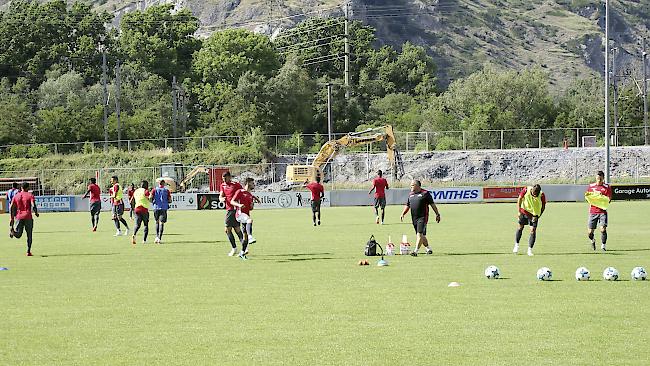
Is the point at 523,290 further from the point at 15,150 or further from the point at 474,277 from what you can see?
the point at 15,150

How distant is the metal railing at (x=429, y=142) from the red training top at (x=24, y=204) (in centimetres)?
5050

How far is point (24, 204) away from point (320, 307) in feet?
40.7

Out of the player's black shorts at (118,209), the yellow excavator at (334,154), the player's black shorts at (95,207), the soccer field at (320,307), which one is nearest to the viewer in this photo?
the soccer field at (320,307)

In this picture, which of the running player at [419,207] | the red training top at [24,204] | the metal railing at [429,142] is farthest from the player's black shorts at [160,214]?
the metal railing at [429,142]

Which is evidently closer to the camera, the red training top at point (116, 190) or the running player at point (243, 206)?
the running player at point (243, 206)

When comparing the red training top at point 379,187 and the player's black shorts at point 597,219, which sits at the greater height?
the red training top at point 379,187

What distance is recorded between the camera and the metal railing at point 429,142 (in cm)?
7538

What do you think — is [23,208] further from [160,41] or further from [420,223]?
[160,41]

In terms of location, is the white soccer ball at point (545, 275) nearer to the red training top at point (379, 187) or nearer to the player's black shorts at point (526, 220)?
the player's black shorts at point (526, 220)

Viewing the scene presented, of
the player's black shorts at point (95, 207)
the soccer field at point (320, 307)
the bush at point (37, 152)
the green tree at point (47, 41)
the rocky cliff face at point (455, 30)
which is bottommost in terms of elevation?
the soccer field at point (320, 307)

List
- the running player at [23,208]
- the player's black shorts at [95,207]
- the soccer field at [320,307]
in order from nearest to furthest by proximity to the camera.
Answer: the soccer field at [320,307]
the running player at [23,208]
the player's black shorts at [95,207]

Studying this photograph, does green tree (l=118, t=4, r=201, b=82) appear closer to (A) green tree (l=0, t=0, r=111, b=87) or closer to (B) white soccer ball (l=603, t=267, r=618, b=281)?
(A) green tree (l=0, t=0, r=111, b=87)

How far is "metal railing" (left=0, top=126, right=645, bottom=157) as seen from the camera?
75.4 meters

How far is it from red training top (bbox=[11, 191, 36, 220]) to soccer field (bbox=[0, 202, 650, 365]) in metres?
1.06
